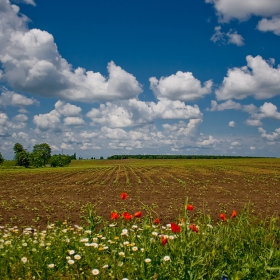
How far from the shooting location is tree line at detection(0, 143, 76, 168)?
9500 cm

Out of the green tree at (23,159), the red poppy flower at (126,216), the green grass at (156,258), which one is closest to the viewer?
the green grass at (156,258)

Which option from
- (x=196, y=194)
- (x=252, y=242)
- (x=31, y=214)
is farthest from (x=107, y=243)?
(x=196, y=194)

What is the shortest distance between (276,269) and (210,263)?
0.85 meters

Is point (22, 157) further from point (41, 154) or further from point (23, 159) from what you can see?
point (41, 154)

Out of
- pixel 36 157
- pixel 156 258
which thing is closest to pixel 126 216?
pixel 156 258

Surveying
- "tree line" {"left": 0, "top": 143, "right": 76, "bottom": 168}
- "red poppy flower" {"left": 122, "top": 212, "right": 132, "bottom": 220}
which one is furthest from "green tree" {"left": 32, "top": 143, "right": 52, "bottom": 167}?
"red poppy flower" {"left": 122, "top": 212, "right": 132, "bottom": 220}

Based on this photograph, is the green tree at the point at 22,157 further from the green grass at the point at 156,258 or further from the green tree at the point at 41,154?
the green grass at the point at 156,258

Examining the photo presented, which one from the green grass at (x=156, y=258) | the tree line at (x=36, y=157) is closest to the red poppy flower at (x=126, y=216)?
the green grass at (x=156, y=258)

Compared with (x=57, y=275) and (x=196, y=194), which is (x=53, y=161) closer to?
(x=196, y=194)

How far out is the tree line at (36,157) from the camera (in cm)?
9500

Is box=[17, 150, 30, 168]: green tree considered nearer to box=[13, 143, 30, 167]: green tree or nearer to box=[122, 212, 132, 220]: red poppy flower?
box=[13, 143, 30, 167]: green tree

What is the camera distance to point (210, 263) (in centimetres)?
407

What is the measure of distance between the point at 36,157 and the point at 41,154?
351 centimetres

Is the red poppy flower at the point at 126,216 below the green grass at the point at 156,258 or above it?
above
